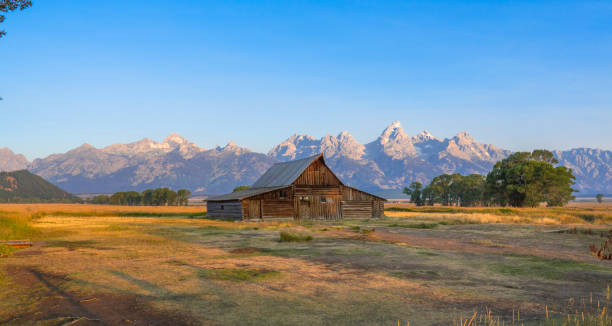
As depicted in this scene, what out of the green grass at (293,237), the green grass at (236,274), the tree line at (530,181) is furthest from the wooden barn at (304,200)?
the tree line at (530,181)

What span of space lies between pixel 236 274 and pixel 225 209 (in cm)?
3726

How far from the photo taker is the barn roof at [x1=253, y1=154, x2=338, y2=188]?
46.6m

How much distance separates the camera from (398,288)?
378 inches

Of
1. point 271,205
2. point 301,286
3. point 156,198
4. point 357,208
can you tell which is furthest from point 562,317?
point 156,198

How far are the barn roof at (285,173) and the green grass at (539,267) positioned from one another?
107 ft

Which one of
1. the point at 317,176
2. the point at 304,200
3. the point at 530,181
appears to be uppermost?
the point at 317,176

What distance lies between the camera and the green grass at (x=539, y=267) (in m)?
11.6

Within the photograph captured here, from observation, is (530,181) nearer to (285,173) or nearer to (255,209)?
(285,173)

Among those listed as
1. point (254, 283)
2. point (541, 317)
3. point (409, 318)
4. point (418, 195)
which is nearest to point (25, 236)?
point (254, 283)

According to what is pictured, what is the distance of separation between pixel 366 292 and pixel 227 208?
3921 centimetres

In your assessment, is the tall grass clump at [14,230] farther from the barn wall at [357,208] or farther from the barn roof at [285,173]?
the barn wall at [357,208]

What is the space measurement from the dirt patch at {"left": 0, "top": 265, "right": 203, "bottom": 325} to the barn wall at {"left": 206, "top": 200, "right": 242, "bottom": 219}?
34.1 metres

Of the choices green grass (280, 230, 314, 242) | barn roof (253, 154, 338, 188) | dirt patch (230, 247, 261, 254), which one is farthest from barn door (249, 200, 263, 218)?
dirt patch (230, 247, 261, 254)

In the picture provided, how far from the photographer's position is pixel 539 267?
1270 centimetres
